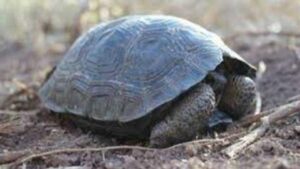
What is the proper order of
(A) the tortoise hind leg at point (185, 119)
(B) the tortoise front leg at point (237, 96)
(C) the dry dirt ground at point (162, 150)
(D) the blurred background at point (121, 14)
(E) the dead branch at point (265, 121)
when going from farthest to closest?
(D) the blurred background at point (121, 14) → (B) the tortoise front leg at point (237, 96) → (A) the tortoise hind leg at point (185, 119) → (E) the dead branch at point (265, 121) → (C) the dry dirt ground at point (162, 150)

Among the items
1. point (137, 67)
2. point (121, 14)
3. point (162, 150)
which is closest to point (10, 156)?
point (162, 150)

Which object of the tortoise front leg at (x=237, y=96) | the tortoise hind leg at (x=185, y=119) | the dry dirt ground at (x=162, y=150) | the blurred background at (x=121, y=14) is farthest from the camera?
the blurred background at (x=121, y=14)

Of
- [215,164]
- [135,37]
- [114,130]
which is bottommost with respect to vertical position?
[114,130]

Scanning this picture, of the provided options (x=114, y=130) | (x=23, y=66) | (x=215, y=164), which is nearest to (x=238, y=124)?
(x=114, y=130)

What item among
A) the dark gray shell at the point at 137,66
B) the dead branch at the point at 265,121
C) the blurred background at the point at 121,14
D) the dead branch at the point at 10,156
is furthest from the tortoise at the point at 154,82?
the blurred background at the point at 121,14

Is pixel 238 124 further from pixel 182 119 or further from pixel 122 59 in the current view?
pixel 122 59

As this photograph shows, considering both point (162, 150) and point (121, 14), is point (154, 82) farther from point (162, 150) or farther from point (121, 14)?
point (121, 14)

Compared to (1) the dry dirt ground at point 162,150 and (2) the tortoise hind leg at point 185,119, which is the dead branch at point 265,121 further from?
(2) the tortoise hind leg at point 185,119
